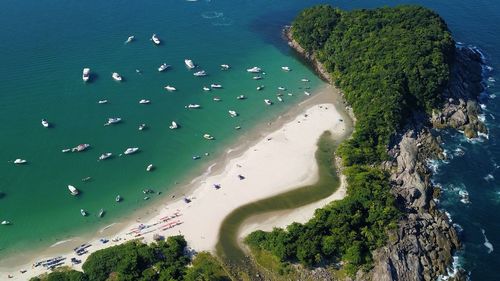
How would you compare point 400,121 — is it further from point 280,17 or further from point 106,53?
point 106,53

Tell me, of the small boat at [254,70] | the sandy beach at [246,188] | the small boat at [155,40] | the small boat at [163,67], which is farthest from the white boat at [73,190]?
the small boat at [155,40]

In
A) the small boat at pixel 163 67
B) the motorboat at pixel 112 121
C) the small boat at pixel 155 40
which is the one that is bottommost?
the motorboat at pixel 112 121

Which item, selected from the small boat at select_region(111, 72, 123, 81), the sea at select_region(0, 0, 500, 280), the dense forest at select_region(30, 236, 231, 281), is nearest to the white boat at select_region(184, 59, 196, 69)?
the sea at select_region(0, 0, 500, 280)

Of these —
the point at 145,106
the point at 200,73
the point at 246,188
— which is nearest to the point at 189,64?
the point at 200,73

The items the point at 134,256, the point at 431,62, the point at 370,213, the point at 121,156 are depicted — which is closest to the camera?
the point at 134,256

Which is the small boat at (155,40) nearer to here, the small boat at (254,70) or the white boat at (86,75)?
the white boat at (86,75)

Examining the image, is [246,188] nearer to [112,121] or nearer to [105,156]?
[105,156]

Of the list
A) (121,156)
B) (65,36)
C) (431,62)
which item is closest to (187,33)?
(65,36)
